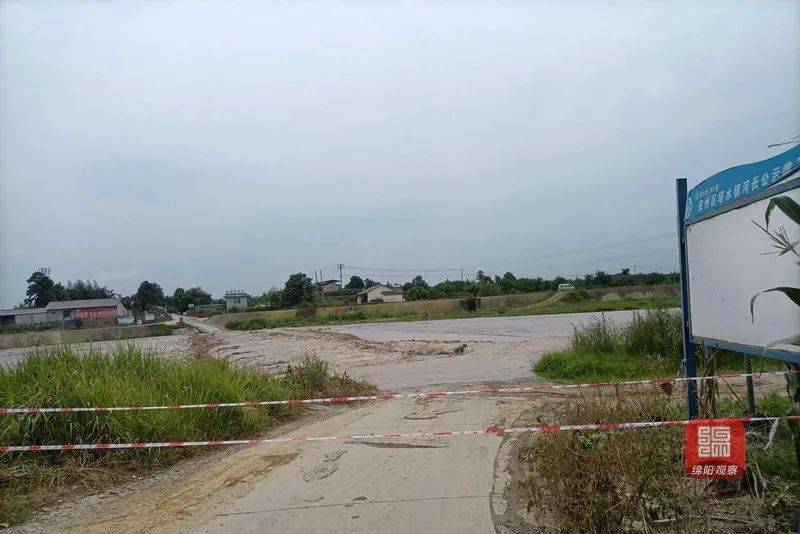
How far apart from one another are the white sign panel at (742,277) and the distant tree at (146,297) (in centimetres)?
10503

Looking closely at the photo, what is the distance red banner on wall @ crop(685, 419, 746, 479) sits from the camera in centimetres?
461

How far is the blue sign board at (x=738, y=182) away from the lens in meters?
4.60

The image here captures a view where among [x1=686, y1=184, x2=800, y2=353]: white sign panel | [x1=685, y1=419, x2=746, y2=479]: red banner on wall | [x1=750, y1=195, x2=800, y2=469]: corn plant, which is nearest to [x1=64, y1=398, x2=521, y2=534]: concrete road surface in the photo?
[x1=685, y1=419, x2=746, y2=479]: red banner on wall

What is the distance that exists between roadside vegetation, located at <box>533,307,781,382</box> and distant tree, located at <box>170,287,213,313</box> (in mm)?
142363

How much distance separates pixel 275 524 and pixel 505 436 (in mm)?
3923

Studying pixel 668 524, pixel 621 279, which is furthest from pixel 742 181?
pixel 621 279

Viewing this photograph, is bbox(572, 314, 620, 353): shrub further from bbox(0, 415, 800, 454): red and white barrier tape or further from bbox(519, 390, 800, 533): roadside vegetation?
bbox(519, 390, 800, 533): roadside vegetation

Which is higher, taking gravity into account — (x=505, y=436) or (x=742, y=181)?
(x=742, y=181)

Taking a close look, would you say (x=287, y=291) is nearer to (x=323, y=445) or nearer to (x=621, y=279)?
(x=621, y=279)

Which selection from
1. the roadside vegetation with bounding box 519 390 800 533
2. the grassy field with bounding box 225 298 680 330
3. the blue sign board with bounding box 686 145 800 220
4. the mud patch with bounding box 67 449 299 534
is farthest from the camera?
the grassy field with bounding box 225 298 680 330

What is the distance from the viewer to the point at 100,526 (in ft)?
19.2

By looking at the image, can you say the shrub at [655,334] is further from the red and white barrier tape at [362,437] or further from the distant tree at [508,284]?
the distant tree at [508,284]

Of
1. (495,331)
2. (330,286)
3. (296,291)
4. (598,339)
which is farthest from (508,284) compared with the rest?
(598,339)

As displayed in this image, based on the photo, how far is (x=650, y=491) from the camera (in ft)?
14.7
